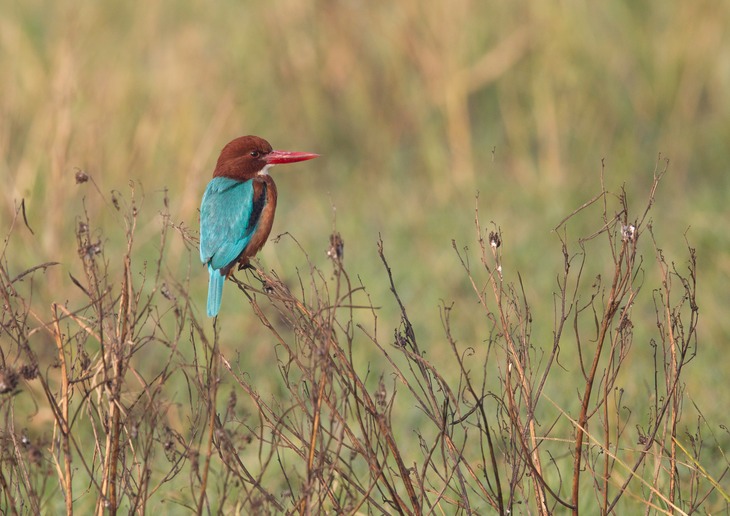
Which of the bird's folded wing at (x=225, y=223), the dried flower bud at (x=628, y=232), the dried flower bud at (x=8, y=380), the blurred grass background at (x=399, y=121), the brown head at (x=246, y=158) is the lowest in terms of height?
the dried flower bud at (x=8, y=380)

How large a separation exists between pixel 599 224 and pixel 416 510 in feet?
13.3

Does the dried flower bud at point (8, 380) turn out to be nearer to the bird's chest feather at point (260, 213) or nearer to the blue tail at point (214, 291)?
the blue tail at point (214, 291)

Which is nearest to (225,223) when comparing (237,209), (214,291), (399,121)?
(237,209)

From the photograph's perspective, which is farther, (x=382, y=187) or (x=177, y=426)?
(x=382, y=187)

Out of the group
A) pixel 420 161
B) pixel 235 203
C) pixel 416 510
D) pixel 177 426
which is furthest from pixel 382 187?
pixel 416 510

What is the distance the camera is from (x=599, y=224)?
6.07 metres

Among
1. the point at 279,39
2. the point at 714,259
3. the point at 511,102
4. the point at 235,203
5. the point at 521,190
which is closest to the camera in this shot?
the point at 235,203

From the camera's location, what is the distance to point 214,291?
315 centimetres

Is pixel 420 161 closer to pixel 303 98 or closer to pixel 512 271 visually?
pixel 303 98

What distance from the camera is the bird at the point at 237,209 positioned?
3.14m

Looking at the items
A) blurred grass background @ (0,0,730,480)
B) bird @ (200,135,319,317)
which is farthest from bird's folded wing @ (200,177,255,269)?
blurred grass background @ (0,0,730,480)

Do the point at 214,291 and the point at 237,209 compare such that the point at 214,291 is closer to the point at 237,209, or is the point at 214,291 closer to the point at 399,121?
the point at 237,209

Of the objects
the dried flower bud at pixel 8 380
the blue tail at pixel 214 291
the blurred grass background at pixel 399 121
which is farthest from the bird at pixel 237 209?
the blurred grass background at pixel 399 121

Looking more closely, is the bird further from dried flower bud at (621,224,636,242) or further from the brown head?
dried flower bud at (621,224,636,242)
